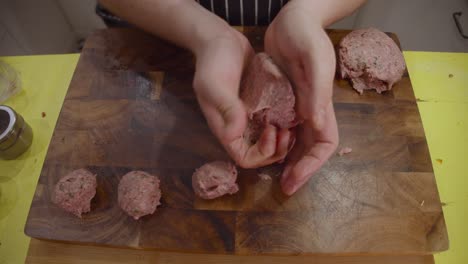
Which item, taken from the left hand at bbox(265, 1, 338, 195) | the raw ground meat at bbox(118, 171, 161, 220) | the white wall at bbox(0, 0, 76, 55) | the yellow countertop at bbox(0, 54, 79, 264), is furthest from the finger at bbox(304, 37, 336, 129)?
the white wall at bbox(0, 0, 76, 55)

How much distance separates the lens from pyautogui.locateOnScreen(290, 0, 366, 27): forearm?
5.50ft

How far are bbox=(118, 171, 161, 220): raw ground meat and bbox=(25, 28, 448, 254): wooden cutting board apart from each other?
54 mm

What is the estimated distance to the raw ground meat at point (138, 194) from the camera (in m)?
1.48

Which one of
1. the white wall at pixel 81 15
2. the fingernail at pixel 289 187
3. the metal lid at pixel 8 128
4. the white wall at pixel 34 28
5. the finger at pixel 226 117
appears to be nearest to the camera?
the finger at pixel 226 117

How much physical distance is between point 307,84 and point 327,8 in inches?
19.4

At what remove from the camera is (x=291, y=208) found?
154 cm

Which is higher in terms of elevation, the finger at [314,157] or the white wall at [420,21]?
the finger at [314,157]

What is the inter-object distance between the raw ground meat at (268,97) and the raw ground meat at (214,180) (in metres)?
0.18

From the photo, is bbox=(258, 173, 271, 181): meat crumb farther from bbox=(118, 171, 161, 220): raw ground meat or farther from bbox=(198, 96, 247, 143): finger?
bbox=(118, 171, 161, 220): raw ground meat

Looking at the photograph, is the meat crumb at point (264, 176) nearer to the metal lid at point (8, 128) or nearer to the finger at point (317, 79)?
the finger at point (317, 79)

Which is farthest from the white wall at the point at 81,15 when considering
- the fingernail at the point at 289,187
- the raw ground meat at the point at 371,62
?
the fingernail at the point at 289,187

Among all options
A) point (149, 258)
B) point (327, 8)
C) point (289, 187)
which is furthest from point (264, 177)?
point (327, 8)

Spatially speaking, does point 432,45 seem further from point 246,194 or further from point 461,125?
point 246,194

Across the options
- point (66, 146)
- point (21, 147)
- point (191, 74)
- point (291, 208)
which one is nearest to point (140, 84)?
point (191, 74)
